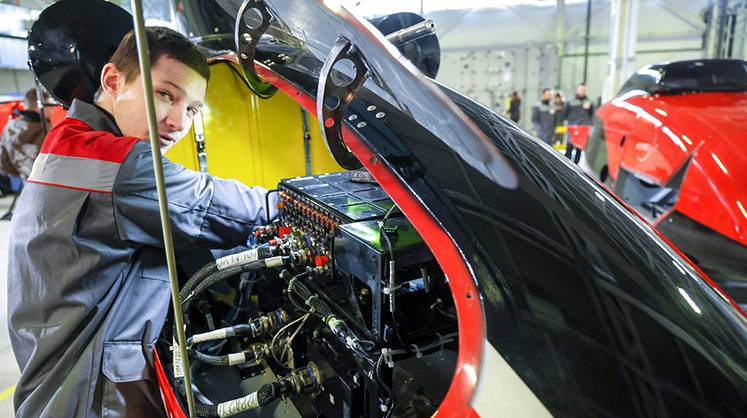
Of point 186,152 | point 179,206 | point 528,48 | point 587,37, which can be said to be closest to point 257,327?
point 179,206

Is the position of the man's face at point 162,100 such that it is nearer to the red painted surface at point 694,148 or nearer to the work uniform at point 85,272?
the work uniform at point 85,272

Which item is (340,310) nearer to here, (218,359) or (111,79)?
(218,359)

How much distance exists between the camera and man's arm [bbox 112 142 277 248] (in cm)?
140

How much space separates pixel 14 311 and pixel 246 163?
175 cm

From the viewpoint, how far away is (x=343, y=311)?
4.47 ft

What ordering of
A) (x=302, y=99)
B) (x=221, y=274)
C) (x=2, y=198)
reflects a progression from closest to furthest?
(x=302, y=99)
(x=221, y=274)
(x=2, y=198)

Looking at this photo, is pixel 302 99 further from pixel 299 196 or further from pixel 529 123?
pixel 529 123

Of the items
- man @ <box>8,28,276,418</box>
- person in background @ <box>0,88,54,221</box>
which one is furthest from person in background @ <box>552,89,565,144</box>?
man @ <box>8,28,276,418</box>

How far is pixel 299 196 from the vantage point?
5.36 ft

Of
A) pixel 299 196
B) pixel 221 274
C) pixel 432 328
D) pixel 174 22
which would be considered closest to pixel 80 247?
pixel 221 274

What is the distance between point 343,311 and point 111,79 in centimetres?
114

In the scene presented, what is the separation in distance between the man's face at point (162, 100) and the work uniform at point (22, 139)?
5.24m

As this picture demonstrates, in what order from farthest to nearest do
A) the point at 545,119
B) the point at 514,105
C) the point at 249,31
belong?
the point at 514,105 → the point at 545,119 → the point at 249,31

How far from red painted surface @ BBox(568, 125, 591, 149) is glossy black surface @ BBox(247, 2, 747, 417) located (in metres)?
4.89
